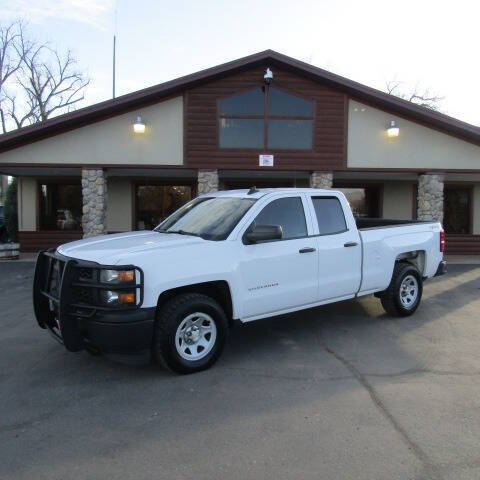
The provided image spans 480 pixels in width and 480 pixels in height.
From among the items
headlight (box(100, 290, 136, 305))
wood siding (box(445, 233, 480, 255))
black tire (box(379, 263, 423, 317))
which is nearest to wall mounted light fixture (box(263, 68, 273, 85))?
black tire (box(379, 263, 423, 317))

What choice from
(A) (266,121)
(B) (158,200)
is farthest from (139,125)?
(B) (158,200)

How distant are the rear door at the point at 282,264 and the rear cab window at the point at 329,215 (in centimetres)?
22

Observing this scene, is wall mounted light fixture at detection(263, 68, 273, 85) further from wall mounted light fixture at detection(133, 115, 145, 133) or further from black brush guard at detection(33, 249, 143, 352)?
black brush guard at detection(33, 249, 143, 352)

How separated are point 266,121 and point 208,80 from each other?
1850mm

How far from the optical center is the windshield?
536 centimetres

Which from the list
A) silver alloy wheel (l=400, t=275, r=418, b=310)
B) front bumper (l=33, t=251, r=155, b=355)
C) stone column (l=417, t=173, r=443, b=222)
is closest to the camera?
front bumper (l=33, t=251, r=155, b=355)

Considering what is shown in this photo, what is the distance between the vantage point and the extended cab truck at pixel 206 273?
4461mm

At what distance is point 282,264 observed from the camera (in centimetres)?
548

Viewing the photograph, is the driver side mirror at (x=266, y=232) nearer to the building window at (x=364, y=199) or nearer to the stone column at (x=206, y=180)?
the stone column at (x=206, y=180)

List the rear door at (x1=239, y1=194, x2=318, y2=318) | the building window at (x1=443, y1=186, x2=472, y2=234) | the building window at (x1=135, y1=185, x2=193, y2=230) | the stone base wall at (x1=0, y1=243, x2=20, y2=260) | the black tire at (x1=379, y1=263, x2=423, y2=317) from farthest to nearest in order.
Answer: the building window at (x1=443, y1=186, x2=472, y2=234) < the building window at (x1=135, y1=185, x2=193, y2=230) < the stone base wall at (x1=0, y1=243, x2=20, y2=260) < the black tire at (x1=379, y1=263, x2=423, y2=317) < the rear door at (x1=239, y1=194, x2=318, y2=318)

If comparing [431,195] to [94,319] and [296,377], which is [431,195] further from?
[94,319]

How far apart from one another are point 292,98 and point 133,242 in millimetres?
9136

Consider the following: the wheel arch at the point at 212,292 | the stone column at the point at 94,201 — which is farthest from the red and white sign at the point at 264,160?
the wheel arch at the point at 212,292

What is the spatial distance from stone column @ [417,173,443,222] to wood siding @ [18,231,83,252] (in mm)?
10341
